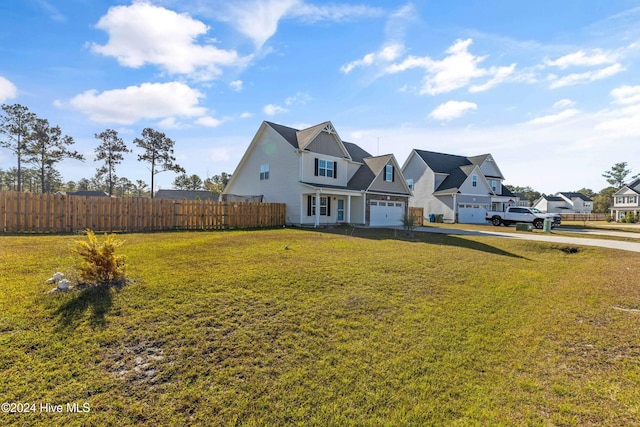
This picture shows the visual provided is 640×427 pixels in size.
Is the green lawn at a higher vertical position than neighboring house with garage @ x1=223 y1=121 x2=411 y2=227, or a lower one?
lower

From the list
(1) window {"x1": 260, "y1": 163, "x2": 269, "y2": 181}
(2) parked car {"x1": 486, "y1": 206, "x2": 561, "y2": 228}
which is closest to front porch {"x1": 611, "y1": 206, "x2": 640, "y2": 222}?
(2) parked car {"x1": 486, "y1": 206, "x2": 561, "y2": 228}

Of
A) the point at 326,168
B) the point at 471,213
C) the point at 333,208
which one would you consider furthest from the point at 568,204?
the point at 326,168

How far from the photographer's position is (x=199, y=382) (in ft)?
9.73

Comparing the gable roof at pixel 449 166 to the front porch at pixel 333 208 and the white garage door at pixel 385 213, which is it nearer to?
the white garage door at pixel 385 213

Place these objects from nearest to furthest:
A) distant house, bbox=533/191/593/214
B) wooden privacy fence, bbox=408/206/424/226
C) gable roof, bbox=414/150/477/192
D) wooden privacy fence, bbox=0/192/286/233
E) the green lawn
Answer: the green lawn < wooden privacy fence, bbox=0/192/286/233 < wooden privacy fence, bbox=408/206/424/226 < gable roof, bbox=414/150/477/192 < distant house, bbox=533/191/593/214

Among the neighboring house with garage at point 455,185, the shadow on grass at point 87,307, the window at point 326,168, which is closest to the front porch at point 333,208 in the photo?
the window at point 326,168

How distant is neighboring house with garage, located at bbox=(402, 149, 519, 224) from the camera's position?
2969 centimetres

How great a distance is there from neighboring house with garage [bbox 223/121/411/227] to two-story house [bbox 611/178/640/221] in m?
46.6

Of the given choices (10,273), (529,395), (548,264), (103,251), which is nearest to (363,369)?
(529,395)

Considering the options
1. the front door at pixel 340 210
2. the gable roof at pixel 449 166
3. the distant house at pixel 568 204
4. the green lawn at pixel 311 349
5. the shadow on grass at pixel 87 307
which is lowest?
the green lawn at pixel 311 349

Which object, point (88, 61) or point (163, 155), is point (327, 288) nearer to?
point (88, 61)

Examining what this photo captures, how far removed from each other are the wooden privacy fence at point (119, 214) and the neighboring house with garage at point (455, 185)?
1916 centimetres

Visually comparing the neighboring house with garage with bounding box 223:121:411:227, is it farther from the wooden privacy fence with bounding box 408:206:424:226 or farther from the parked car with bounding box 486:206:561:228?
the parked car with bounding box 486:206:561:228

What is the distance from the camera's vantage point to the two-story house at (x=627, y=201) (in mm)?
45100
